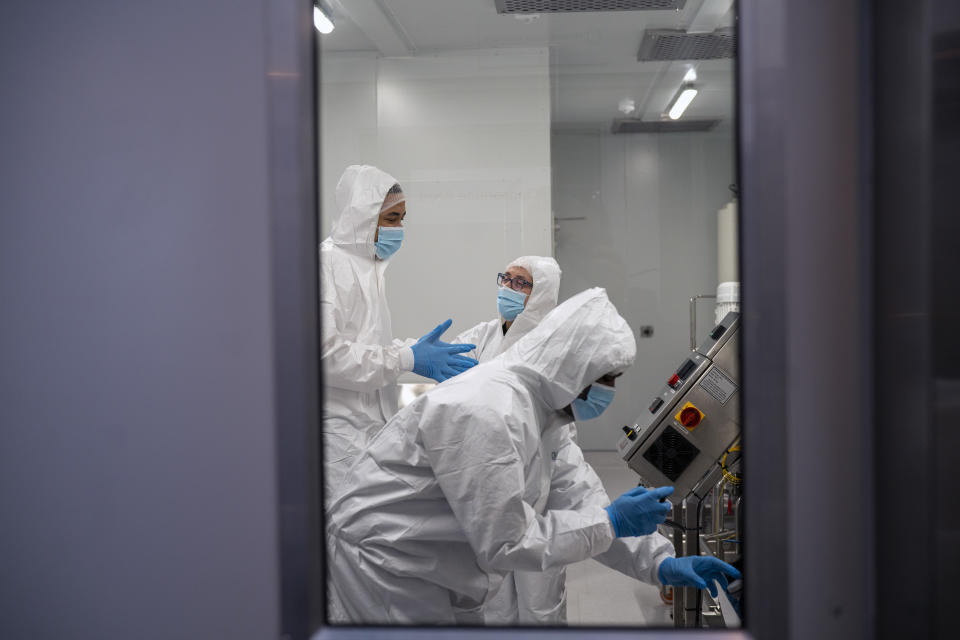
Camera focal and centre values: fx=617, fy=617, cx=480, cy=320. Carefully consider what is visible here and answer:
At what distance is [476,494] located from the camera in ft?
Result: 3.82

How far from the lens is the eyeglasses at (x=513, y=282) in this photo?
2104 millimetres

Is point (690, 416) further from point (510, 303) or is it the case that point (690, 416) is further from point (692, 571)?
point (510, 303)

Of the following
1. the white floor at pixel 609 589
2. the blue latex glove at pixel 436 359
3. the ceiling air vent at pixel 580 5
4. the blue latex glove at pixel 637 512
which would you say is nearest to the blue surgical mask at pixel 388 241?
the blue latex glove at pixel 436 359

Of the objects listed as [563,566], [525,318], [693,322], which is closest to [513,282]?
[525,318]

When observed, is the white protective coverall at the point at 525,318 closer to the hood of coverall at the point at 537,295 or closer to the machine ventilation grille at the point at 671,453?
the hood of coverall at the point at 537,295

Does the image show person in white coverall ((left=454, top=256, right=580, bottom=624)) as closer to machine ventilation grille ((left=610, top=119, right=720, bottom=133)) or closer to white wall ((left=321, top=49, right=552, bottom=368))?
white wall ((left=321, top=49, right=552, bottom=368))

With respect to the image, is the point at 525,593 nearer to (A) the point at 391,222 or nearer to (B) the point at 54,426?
(B) the point at 54,426

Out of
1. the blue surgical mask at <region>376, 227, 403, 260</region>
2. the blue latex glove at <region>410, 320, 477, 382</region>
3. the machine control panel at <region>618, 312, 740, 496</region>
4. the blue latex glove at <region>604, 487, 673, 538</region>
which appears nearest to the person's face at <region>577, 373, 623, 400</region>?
the blue latex glove at <region>604, 487, 673, 538</region>

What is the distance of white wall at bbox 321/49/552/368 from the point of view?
2053 millimetres

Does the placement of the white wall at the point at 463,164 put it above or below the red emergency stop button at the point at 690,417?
above

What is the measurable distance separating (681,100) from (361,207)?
113cm

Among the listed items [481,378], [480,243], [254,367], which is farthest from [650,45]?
[254,367]

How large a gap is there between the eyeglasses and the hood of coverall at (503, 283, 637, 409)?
78 cm

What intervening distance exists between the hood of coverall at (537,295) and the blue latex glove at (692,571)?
826mm
